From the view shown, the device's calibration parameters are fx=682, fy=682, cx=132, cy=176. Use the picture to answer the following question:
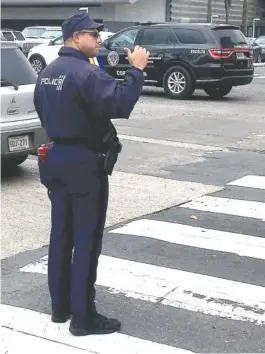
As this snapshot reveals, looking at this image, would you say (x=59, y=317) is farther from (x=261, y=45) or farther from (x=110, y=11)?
(x=110, y=11)

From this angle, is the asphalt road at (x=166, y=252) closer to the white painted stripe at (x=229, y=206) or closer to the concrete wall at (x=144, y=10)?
the white painted stripe at (x=229, y=206)

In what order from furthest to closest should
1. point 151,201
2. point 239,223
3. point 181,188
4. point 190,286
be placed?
1. point 181,188
2. point 151,201
3. point 239,223
4. point 190,286

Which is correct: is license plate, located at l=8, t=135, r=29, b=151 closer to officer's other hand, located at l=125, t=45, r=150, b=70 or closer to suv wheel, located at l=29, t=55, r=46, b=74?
officer's other hand, located at l=125, t=45, r=150, b=70

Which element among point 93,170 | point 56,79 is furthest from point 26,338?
point 56,79

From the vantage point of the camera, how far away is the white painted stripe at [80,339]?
13.0 feet

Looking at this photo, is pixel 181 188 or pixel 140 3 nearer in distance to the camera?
pixel 181 188

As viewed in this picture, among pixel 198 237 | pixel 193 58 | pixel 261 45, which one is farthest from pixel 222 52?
pixel 261 45

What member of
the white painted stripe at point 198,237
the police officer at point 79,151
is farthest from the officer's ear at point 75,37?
the white painted stripe at point 198,237

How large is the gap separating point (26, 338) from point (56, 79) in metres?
1.57

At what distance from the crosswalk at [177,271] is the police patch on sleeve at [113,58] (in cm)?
1105

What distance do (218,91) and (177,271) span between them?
1316 centimetres

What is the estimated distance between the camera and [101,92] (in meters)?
3.71

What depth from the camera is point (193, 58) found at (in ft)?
55.6

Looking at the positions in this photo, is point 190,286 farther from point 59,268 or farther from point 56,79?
point 56,79
